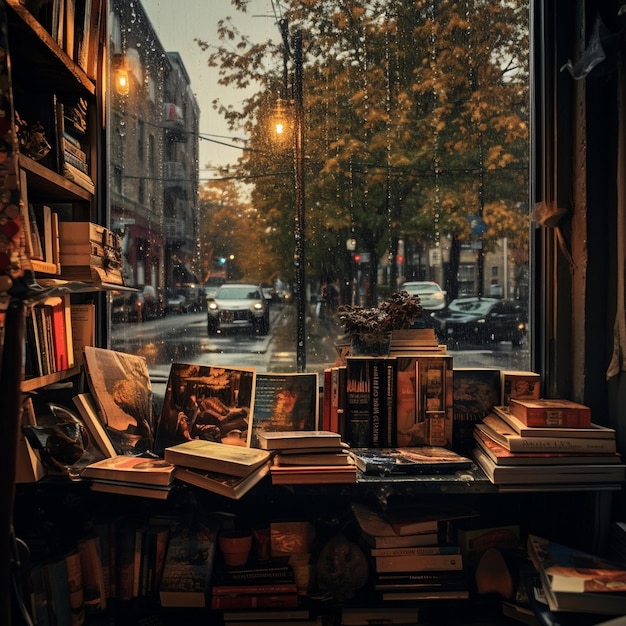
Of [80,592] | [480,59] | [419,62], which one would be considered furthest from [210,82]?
[80,592]

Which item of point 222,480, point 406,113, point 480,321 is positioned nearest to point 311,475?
point 222,480

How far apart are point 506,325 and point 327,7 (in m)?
1.30

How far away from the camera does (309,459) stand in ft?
5.34

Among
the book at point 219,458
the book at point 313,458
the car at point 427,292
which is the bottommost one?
the book at point 313,458

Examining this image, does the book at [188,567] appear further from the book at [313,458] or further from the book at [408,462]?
the book at [408,462]

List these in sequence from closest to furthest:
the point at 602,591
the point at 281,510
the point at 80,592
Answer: the point at 602,591 < the point at 80,592 < the point at 281,510

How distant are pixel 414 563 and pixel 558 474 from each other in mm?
476

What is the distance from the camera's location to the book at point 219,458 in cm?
151

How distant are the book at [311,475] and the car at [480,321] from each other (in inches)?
28.9

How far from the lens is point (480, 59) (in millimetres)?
2070

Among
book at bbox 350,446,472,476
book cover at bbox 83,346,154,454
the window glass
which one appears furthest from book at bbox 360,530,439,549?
book cover at bbox 83,346,154,454

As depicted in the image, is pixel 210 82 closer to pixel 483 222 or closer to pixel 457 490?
pixel 483 222

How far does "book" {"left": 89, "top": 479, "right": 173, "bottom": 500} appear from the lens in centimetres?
152

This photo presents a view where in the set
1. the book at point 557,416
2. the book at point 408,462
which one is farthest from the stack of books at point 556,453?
the book at point 408,462
